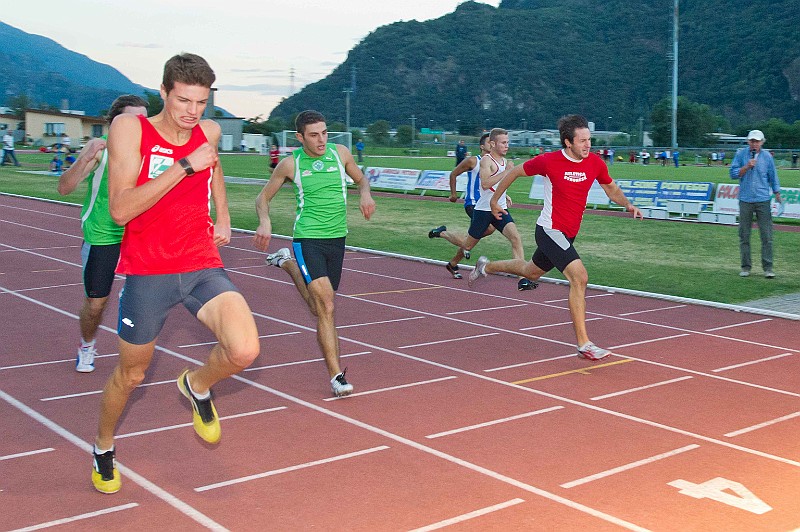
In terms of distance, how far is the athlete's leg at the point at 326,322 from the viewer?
22.6ft

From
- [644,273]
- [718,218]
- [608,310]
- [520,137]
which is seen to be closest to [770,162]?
[644,273]

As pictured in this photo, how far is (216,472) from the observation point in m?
5.17

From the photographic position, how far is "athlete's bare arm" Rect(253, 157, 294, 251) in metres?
7.04

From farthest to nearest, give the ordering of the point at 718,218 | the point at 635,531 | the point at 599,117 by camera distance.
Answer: the point at 599,117, the point at 718,218, the point at 635,531

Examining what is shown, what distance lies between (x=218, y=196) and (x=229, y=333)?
2.61 ft

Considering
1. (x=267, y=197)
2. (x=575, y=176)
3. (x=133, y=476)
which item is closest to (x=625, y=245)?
(x=575, y=176)

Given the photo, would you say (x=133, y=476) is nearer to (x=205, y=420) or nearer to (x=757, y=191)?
(x=205, y=420)

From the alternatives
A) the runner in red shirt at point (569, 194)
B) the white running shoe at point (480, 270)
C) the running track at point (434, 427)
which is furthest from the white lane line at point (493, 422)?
the white running shoe at point (480, 270)

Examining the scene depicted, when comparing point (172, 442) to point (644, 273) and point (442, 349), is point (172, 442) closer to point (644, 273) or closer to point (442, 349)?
point (442, 349)

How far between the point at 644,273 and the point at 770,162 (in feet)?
7.59

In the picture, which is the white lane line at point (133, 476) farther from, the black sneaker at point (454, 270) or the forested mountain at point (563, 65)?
the forested mountain at point (563, 65)

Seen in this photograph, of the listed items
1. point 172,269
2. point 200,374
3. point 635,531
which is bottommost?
point 635,531

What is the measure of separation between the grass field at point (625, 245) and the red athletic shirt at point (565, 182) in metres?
3.66

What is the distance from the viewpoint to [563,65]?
169 meters
